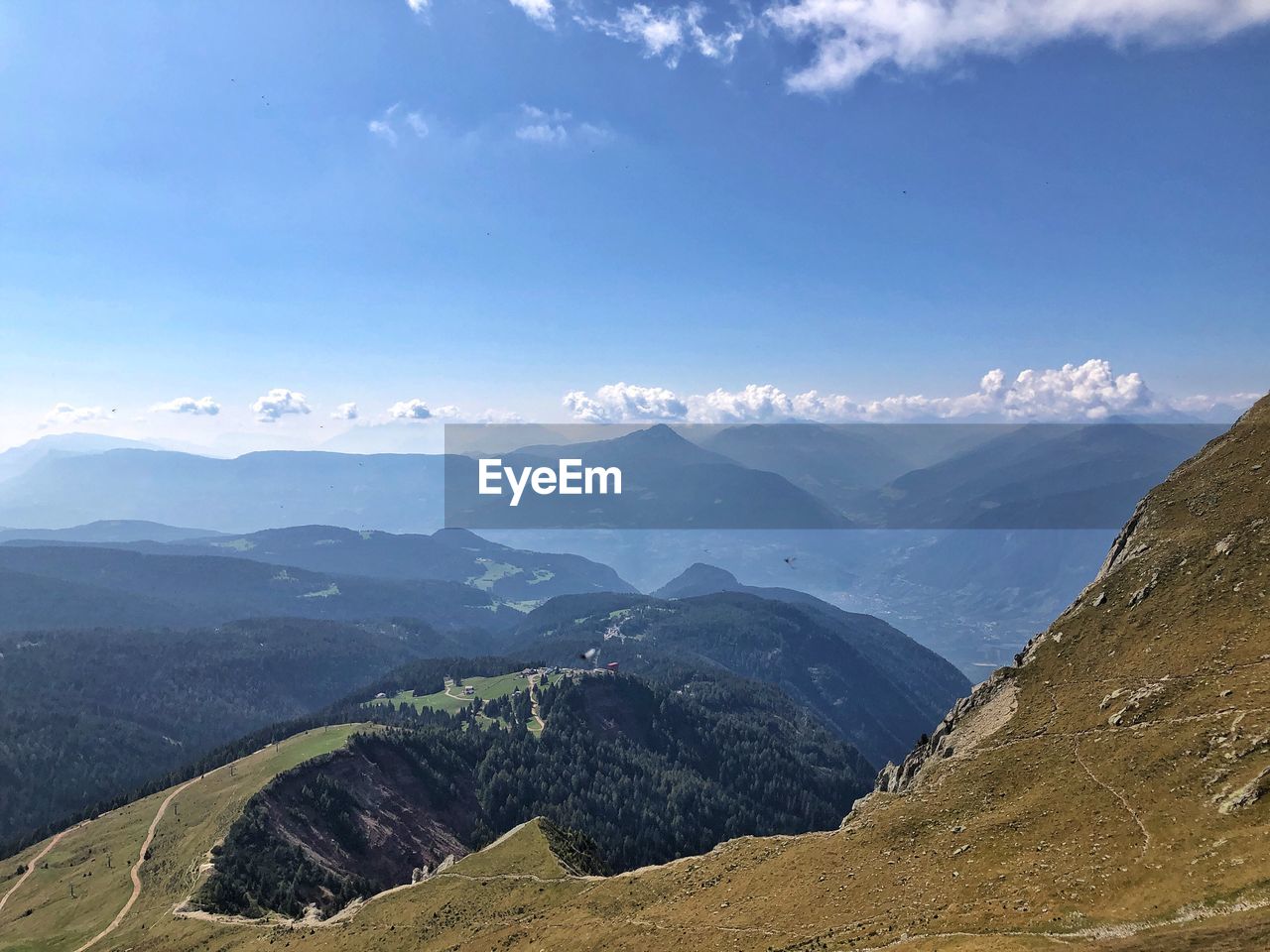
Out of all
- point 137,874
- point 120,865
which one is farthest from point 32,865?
point 137,874

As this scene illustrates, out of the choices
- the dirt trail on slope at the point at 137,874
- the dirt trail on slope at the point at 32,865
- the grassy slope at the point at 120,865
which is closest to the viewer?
the dirt trail on slope at the point at 137,874

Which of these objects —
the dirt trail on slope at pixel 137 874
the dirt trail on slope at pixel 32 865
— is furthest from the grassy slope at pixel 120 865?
the dirt trail on slope at pixel 32 865

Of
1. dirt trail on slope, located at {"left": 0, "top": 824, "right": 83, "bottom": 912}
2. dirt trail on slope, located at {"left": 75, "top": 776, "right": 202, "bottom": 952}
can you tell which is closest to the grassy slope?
dirt trail on slope, located at {"left": 75, "top": 776, "right": 202, "bottom": 952}

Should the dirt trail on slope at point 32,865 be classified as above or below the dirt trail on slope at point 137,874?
below

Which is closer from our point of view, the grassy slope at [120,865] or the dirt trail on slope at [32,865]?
the grassy slope at [120,865]

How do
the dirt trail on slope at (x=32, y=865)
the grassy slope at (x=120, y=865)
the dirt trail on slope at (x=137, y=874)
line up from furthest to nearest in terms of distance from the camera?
the dirt trail on slope at (x=32, y=865) < the grassy slope at (x=120, y=865) < the dirt trail on slope at (x=137, y=874)

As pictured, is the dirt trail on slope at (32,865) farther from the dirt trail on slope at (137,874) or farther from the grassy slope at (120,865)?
the dirt trail on slope at (137,874)

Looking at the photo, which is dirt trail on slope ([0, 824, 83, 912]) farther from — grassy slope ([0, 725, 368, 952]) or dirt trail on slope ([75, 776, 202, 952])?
dirt trail on slope ([75, 776, 202, 952])
